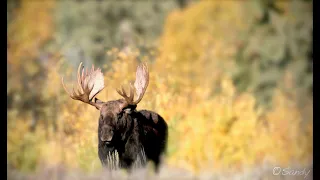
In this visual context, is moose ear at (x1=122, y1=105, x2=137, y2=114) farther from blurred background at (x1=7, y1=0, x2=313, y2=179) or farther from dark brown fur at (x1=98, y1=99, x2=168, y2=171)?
blurred background at (x1=7, y1=0, x2=313, y2=179)

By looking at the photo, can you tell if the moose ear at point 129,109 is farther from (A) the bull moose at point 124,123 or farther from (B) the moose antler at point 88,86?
(B) the moose antler at point 88,86

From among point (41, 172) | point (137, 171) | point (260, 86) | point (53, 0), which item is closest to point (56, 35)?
point (53, 0)

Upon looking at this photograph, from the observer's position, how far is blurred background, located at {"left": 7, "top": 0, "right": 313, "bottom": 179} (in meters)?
8.59

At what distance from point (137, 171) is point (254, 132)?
493 centimetres

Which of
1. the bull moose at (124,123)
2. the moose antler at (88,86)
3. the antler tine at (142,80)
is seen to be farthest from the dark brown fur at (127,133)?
the moose antler at (88,86)

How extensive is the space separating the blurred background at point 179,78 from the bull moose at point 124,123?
0.93 feet

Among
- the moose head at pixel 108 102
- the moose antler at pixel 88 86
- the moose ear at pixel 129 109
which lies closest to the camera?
the moose head at pixel 108 102

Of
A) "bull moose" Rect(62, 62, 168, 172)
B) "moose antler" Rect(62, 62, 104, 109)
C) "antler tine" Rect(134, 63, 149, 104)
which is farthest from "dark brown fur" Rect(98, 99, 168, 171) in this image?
"moose antler" Rect(62, 62, 104, 109)

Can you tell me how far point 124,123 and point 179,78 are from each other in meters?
4.61

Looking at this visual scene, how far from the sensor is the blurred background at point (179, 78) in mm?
8586

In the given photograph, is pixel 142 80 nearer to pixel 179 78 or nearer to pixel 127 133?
pixel 127 133

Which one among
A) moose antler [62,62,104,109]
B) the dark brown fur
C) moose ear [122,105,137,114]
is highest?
moose antler [62,62,104,109]

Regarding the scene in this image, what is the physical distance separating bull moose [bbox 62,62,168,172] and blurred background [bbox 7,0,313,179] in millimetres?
283

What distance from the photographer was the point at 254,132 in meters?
11.6
